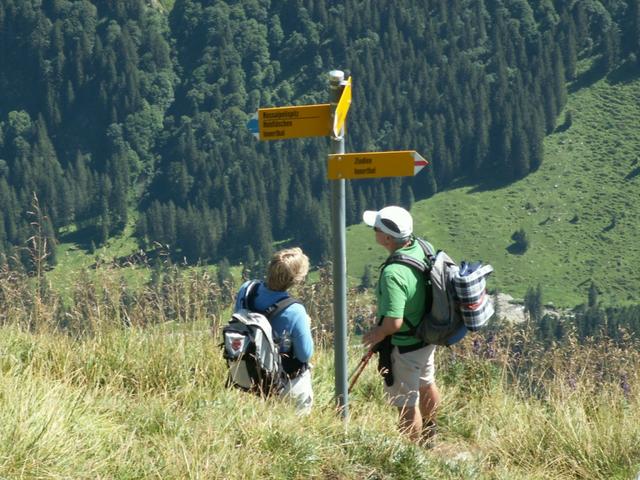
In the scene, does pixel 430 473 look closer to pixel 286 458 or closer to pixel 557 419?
pixel 286 458

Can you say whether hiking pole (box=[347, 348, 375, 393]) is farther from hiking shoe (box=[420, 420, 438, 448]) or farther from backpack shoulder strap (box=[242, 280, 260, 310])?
backpack shoulder strap (box=[242, 280, 260, 310])

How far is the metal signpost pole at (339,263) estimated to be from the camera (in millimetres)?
6184

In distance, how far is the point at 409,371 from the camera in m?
6.63

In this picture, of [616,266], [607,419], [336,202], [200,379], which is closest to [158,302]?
[200,379]

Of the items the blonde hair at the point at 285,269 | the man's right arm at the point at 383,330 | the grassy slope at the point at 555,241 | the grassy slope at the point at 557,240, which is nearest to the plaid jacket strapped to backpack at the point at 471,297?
the man's right arm at the point at 383,330

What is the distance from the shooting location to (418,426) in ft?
21.2

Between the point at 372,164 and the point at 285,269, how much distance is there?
0.79 metres

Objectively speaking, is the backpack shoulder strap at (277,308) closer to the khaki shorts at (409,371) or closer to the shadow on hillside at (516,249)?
the khaki shorts at (409,371)

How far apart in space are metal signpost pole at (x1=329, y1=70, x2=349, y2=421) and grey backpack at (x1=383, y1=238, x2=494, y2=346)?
0.36m

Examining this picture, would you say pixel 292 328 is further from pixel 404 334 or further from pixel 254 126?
pixel 254 126

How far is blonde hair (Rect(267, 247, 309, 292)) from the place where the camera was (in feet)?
21.1

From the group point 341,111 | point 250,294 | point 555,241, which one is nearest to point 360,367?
point 250,294

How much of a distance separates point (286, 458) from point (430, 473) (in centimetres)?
71

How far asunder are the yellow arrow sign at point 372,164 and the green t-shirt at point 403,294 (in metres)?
0.60
